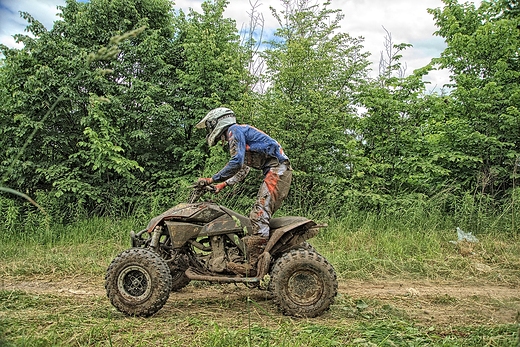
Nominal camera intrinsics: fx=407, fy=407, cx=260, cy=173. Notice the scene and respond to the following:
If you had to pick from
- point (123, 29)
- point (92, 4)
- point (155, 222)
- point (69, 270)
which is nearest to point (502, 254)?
point (155, 222)

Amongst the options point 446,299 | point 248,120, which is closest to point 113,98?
point 248,120

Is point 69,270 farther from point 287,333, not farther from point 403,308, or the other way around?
point 403,308

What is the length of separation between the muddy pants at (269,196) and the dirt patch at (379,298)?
3.23ft

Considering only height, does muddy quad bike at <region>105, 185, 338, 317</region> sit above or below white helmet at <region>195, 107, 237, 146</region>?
below

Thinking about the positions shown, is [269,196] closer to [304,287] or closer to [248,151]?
[248,151]

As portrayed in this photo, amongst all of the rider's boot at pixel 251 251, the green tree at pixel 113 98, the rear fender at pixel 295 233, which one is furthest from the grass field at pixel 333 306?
the green tree at pixel 113 98

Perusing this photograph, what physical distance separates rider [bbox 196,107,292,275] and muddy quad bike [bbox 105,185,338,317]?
10 cm

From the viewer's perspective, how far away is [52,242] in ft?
26.7

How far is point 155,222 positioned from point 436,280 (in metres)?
4.26

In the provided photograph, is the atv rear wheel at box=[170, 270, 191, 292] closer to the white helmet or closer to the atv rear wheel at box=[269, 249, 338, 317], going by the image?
the atv rear wheel at box=[269, 249, 338, 317]

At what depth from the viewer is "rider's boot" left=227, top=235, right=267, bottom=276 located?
14.5ft

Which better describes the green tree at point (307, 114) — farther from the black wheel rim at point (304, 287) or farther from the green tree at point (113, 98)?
the black wheel rim at point (304, 287)

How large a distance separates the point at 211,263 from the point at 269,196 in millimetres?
985

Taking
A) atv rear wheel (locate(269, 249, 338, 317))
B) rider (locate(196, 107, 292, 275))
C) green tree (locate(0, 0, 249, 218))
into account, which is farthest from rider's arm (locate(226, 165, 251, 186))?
green tree (locate(0, 0, 249, 218))
